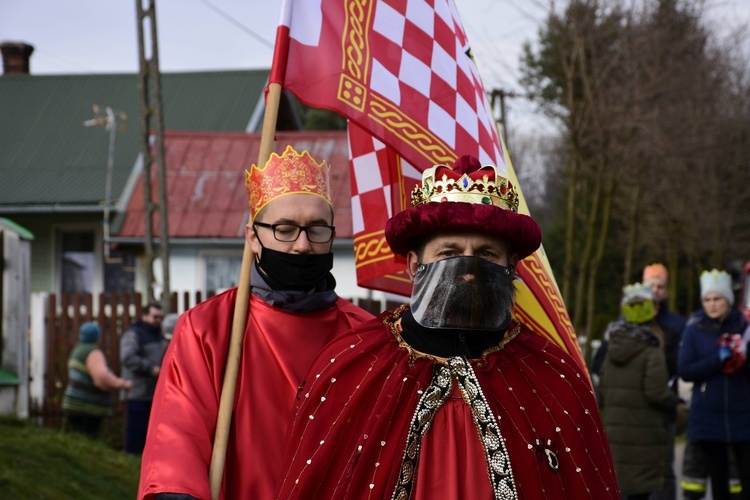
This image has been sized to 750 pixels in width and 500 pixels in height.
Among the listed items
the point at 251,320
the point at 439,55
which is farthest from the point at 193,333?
the point at 439,55

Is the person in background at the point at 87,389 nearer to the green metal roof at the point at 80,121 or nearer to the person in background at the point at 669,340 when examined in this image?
the person in background at the point at 669,340

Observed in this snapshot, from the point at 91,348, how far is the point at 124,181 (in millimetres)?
10977

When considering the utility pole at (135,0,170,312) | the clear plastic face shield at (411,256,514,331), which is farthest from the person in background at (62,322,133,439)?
the clear plastic face shield at (411,256,514,331)

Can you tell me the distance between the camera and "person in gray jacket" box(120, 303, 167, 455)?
1120 centimetres

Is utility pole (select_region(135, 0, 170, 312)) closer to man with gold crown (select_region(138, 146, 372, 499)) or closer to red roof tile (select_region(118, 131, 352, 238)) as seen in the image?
red roof tile (select_region(118, 131, 352, 238))

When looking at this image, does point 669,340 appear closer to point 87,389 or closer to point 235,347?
point 87,389

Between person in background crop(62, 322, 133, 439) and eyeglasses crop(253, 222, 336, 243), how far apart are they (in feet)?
24.9

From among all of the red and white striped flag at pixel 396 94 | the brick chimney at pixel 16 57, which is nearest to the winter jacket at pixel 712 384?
the red and white striped flag at pixel 396 94

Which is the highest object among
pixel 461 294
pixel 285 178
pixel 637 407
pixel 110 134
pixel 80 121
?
pixel 80 121

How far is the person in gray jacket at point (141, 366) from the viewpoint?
441 inches

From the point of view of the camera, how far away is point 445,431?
10.9 feet

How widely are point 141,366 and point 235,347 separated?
7.13 meters

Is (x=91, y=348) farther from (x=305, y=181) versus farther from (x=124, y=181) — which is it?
(x=124, y=181)

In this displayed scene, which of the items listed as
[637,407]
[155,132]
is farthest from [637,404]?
[155,132]
